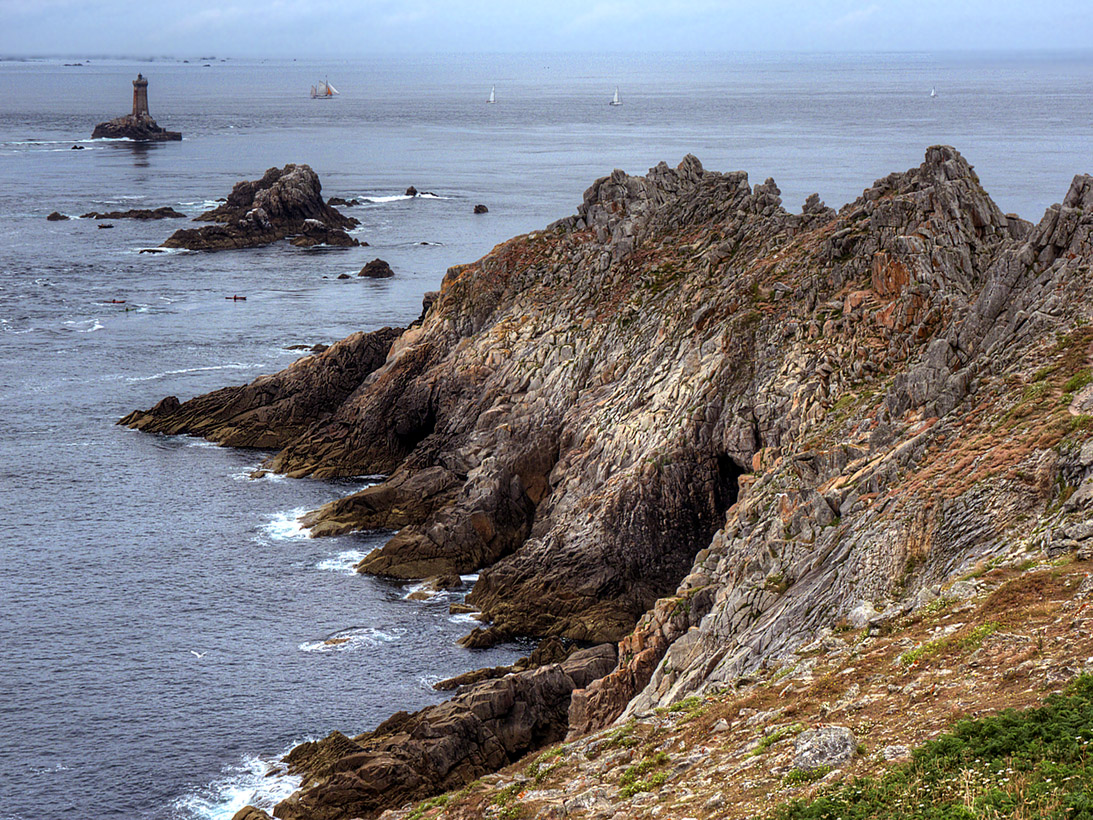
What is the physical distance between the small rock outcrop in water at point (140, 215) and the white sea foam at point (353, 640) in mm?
123653

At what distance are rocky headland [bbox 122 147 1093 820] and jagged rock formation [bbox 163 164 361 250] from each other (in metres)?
70.0

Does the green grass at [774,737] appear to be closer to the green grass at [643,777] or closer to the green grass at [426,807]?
the green grass at [643,777]

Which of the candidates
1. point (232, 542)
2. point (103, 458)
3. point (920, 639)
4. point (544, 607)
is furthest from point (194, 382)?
point (920, 639)

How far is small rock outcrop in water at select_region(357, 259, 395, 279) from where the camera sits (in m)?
126

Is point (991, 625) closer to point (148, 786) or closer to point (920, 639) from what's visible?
point (920, 639)

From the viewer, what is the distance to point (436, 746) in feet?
127

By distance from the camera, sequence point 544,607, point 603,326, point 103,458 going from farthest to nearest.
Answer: point 103,458
point 603,326
point 544,607

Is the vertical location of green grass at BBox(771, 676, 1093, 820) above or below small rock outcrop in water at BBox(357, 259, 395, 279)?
above

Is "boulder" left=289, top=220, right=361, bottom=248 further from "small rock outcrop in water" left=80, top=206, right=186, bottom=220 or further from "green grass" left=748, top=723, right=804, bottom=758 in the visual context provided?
"green grass" left=748, top=723, right=804, bottom=758

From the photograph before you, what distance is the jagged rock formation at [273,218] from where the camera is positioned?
482 ft

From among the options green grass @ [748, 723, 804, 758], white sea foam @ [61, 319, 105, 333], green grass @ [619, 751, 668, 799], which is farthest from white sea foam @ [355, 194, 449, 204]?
green grass @ [748, 723, 804, 758]

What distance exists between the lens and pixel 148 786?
41.0 metres

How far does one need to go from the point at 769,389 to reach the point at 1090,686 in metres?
34.9

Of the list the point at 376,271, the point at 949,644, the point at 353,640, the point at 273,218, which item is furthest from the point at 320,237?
the point at 949,644
